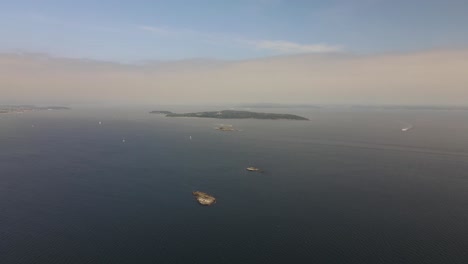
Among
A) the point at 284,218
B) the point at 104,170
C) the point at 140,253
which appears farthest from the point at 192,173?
the point at 140,253

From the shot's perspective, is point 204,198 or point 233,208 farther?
point 204,198

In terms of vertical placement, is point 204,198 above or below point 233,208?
above

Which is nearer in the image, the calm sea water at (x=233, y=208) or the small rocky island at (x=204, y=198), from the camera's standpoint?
the calm sea water at (x=233, y=208)

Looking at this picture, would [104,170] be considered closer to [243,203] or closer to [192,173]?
[192,173]

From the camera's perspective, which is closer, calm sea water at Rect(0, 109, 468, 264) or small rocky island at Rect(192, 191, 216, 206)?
calm sea water at Rect(0, 109, 468, 264)
